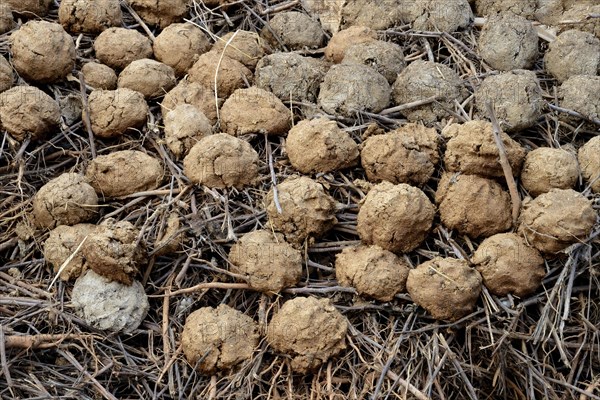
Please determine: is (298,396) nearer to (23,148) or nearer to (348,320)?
(348,320)

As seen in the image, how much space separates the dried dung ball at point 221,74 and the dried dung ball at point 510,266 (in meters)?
1.39

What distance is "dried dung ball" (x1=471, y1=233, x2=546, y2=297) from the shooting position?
2.73 metres

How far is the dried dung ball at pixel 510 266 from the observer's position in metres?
2.73

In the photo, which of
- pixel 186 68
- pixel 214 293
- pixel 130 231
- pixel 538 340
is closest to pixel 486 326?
pixel 538 340

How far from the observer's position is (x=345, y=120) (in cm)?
326

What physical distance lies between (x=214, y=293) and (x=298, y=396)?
1.73ft

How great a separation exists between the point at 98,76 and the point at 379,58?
1.31 metres

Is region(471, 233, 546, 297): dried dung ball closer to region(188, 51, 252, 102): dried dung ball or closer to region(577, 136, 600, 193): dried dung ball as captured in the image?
region(577, 136, 600, 193): dried dung ball

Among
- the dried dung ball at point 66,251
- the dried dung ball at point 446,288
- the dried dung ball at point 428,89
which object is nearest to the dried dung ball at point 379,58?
the dried dung ball at point 428,89

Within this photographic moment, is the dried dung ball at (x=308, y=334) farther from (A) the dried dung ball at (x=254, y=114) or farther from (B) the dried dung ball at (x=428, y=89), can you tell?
(B) the dried dung ball at (x=428, y=89)

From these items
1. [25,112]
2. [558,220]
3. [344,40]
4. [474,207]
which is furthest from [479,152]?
[25,112]

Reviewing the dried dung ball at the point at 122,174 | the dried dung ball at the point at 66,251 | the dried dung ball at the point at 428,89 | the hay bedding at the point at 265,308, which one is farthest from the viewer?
the dried dung ball at the point at 428,89

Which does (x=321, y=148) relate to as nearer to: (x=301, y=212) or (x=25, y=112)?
(x=301, y=212)

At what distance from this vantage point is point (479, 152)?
2881mm
